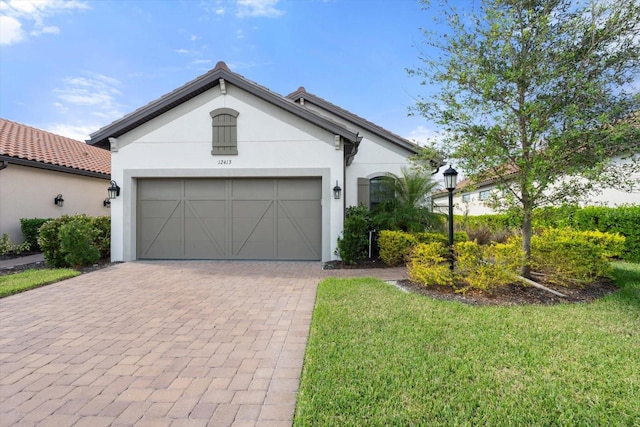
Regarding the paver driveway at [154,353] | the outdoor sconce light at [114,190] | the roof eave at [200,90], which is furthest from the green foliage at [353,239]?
the outdoor sconce light at [114,190]

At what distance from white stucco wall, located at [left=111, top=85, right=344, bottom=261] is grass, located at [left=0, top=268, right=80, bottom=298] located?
178 centimetres

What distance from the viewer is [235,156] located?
9414 millimetres

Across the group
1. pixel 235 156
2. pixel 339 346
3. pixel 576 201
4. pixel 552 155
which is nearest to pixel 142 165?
pixel 235 156

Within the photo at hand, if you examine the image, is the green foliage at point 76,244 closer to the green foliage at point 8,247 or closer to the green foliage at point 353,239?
the green foliage at point 8,247

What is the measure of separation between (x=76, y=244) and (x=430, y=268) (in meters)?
8.76

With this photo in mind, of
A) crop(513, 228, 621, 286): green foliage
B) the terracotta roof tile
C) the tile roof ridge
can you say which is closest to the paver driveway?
crop(513, 228, 621, 286): green foliage

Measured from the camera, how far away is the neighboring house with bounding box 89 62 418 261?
30.3 ft

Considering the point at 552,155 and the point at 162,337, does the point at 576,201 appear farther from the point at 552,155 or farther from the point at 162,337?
the point at 162,337

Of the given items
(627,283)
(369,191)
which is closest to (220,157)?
(369,191)

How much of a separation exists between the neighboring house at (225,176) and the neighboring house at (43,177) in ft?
13.6

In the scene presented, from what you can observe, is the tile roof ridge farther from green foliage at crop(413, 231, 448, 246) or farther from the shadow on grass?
the shadow on grass

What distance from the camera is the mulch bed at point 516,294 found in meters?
5.36

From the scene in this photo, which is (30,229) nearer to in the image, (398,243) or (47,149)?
(47,149)

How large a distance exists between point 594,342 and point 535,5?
5.80 metres
